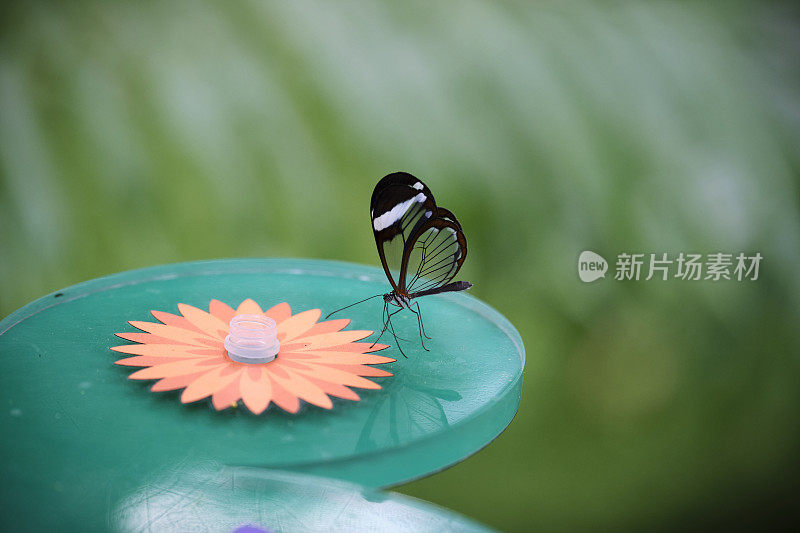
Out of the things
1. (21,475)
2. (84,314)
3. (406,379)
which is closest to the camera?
(21,475)

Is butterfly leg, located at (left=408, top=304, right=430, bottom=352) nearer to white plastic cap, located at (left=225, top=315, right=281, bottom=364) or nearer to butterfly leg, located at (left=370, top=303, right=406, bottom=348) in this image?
butterfly leg, located at (left=370, top=303, right=406, bottom=348)

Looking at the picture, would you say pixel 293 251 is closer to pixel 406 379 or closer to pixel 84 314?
pixel 84 314

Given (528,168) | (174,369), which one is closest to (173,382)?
(174,369)

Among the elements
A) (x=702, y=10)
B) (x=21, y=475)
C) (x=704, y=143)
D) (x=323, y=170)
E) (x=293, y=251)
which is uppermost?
(x=702, y=10)

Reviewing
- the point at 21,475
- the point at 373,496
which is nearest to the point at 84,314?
the point at 21,475

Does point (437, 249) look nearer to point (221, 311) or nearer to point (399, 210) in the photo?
point (399, 210)

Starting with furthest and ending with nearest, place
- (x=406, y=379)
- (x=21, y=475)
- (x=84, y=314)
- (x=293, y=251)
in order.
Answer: (x=293, y=251)
(x=84, y=314)
(x=406, y=379)
(x=21, y=475)

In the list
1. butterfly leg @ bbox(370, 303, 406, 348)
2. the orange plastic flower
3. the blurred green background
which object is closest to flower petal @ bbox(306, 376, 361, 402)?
the orange plastic flower
